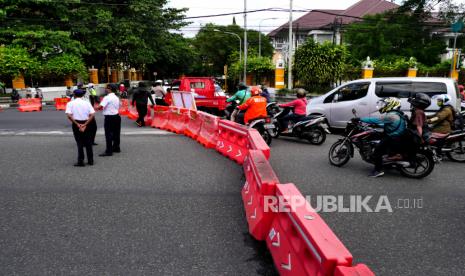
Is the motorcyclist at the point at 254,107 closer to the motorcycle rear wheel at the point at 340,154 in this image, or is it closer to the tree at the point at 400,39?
the motorcycle rear wheel at the point at 340,154

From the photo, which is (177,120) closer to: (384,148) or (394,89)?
(394,89)

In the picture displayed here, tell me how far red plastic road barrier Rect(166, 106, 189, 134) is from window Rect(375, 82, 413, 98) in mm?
6156

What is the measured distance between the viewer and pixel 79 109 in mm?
7816

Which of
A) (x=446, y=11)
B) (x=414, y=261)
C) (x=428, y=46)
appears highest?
(x=446, y=11)

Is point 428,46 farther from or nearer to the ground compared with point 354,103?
farther from the ground

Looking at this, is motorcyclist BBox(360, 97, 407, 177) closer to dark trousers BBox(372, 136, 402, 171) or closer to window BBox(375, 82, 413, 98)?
dark trousers BBox(372, 136, 402, 171)

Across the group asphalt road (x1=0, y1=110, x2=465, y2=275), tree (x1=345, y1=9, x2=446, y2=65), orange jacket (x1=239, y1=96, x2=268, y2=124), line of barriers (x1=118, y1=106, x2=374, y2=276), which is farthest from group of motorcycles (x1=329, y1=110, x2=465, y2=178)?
tree (x1=345, y1=9, x2=446, y2=65)

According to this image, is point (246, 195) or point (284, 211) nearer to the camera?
A: point (284, 211)

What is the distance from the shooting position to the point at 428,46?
142 ft

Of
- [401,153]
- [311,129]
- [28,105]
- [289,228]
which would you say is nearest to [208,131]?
[311,129]

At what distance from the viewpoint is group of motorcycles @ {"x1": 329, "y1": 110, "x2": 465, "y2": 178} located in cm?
708

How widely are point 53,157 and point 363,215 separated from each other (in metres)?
7.10

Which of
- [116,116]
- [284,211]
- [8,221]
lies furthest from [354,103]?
[8,221]

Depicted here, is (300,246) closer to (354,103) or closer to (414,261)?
(414,261)
